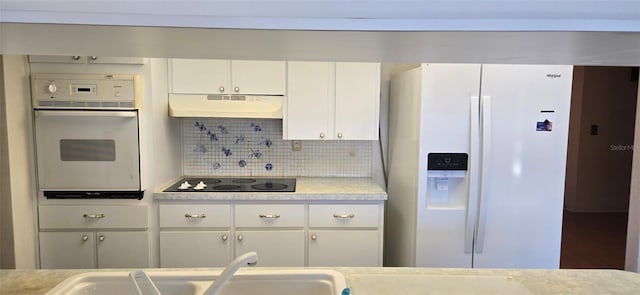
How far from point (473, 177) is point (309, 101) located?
119cm

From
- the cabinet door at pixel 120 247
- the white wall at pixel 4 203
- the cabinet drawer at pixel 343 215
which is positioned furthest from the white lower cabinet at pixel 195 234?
the white wall at pixel 4 203

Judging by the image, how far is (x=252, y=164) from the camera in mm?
2764

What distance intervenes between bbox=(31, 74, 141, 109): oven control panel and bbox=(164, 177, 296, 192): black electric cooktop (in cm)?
63

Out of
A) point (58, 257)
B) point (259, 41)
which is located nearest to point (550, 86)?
point (259, 41)

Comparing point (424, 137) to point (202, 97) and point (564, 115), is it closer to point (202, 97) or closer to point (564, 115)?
point (564, 115)

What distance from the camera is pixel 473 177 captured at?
80.3 inches

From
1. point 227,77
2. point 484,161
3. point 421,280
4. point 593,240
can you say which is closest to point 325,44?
point 421,280

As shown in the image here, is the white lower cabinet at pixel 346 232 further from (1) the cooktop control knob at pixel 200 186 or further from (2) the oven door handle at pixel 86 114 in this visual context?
(2) the oven door handle at pixel 86 114

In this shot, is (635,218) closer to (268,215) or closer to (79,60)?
(268,215)

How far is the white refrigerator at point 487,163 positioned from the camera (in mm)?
2014

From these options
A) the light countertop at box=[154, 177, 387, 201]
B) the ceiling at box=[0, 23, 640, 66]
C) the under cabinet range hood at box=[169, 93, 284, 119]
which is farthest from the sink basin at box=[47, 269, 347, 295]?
the under cabinet range hood at box=[169, 93, 284, 119]

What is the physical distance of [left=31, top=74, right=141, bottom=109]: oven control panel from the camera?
193 centimetres

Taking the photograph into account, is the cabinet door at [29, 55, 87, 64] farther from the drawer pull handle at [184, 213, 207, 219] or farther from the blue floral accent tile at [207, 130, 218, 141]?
the drawer pull handle at [184, 213, 207, 219]

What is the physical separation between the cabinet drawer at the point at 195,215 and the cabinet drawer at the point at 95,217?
12 cm
